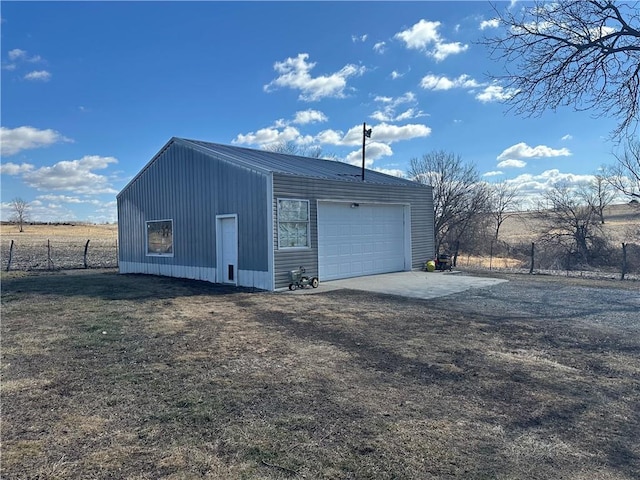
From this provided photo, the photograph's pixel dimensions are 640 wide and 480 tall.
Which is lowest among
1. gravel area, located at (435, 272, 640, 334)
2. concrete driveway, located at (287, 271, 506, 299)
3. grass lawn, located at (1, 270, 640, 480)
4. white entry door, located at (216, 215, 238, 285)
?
grass lawn, located at (1, 270, 640, 480)

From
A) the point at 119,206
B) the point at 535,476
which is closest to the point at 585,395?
the point at 535,476

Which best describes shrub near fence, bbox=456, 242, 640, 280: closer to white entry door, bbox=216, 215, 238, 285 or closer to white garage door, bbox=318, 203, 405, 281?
white garage door, bbox=318, 203, 405, 281

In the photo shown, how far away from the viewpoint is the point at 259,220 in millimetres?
10875

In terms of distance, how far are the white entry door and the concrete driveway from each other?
2332 mm

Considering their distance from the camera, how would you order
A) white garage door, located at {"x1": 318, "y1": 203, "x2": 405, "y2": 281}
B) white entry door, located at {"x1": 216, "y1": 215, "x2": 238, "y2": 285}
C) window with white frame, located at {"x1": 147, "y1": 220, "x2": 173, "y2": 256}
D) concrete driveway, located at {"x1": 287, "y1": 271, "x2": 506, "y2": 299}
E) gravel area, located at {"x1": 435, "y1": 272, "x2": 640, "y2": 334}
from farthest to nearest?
window with white frame, located at {"x1": 147, "y1": 220, "x2": 173, "y2": 256} < white garage door, located at {"x1": 318, "y1": 203, "x2": 405, "y2": 281} < white entry door, located at {"x1": 216, "y1": 215, "x2": 238, "y2": 285} < concrete driveway, located at {"x1": 287, "y1": 271, "x2": 506, "y2": 299} < gravel area, located at {"x1": 435, "y1": 272, "x2": 640, "y2": 334}

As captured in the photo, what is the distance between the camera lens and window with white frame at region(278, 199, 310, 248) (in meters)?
10.9

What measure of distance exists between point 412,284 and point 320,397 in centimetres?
849

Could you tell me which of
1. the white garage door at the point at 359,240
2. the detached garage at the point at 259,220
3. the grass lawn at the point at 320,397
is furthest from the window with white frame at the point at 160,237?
the grass lawn at the point at 320,397

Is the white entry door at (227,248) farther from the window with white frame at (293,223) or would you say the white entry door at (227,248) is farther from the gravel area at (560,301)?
the gravel area at (560,301)

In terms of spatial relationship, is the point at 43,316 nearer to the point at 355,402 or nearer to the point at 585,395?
the point at 355,402

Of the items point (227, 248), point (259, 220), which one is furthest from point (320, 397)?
point (227, 248)

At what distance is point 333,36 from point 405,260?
8.57 meters

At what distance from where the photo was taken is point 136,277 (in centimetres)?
1410

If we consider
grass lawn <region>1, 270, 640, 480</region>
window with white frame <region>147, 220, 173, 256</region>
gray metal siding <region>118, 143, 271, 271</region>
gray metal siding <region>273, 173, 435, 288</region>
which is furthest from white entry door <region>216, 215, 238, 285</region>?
grass lawn <region>1, 270, 640, 480</region>
